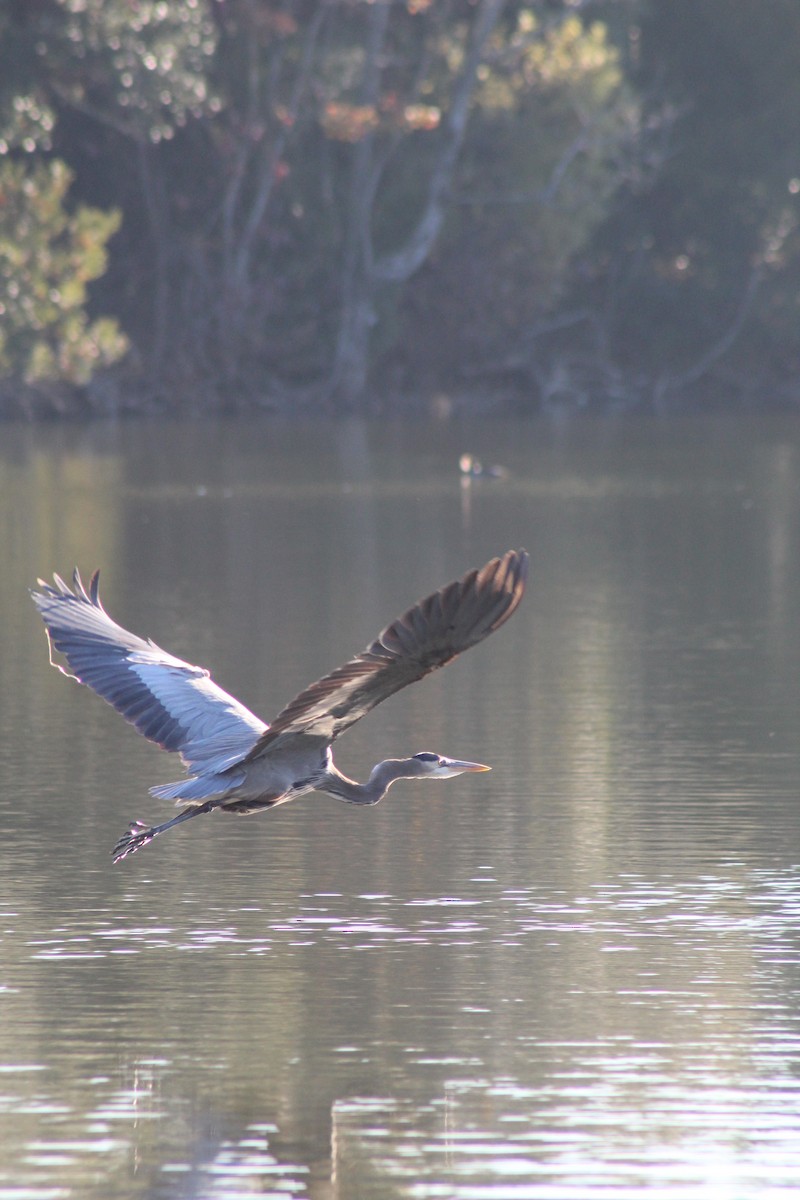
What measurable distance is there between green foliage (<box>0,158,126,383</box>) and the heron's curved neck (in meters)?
36.0

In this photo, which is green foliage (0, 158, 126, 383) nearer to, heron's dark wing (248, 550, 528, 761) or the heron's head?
the heron's head

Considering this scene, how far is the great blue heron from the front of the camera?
260 inches

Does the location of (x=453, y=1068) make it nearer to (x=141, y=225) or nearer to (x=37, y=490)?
(x=37, y=490)

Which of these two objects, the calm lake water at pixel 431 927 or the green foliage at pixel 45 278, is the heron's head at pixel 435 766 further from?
the green foliage at pixel 45 278

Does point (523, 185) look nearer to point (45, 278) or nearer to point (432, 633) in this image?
point (45, 278)

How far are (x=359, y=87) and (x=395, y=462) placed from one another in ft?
53.2

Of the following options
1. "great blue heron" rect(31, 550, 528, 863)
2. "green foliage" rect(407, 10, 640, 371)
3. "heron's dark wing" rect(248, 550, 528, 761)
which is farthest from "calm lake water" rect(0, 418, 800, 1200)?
"green foliage" rect(407, 10, 640, 371)

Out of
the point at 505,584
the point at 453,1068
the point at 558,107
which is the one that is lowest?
the point at 453,1068

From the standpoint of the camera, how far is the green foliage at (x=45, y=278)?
44062mm

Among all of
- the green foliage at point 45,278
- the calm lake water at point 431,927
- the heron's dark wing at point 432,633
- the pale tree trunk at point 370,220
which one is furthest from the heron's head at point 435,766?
the pale tree trunk at point 370,220

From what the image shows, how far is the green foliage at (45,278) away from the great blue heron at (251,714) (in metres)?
35.5

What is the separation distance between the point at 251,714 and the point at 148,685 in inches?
15.0

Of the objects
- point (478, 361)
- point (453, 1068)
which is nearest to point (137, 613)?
point (453, 1068)

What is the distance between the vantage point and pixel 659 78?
59219 millimetres
